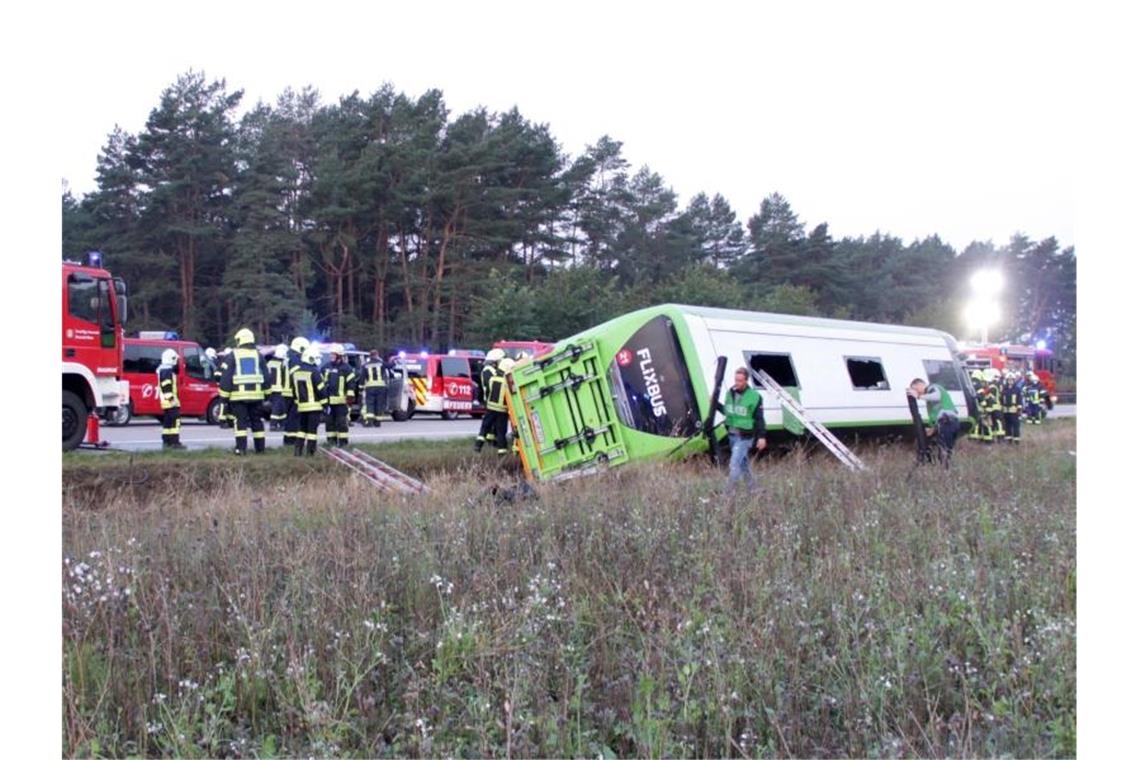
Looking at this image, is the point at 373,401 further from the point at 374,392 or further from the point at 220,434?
the point at 220,434

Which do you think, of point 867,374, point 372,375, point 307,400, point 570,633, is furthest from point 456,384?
point 570,633

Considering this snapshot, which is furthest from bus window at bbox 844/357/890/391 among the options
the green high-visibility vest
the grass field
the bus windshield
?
the grass field

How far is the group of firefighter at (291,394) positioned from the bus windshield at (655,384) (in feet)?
6.34

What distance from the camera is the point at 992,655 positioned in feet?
12.1

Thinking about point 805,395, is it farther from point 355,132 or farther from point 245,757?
point 355,132

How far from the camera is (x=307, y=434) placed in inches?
482

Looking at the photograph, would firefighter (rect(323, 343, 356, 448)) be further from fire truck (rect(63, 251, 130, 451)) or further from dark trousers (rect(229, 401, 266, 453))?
fire truck (rect(63, 251, 130, 451))

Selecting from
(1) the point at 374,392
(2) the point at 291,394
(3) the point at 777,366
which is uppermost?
(3) the point at 777,366

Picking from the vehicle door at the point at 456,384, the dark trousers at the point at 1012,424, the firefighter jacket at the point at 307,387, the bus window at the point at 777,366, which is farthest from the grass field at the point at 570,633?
the vehicle door at the point at 456,384

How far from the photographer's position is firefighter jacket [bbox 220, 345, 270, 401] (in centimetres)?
1234

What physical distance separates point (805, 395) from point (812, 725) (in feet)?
29.0

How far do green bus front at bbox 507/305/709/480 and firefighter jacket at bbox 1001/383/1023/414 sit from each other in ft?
37.2

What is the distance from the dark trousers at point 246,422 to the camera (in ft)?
40.0

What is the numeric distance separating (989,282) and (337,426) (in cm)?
1206
